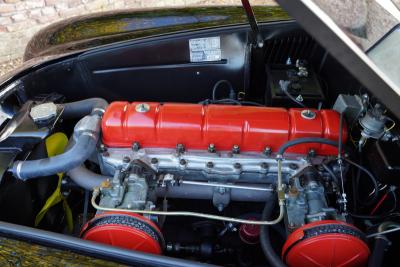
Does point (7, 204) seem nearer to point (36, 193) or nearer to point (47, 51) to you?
point (36, 193)

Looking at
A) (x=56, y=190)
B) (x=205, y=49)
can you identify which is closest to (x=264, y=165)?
(x=205, y=49)

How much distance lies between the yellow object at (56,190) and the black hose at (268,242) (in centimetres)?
70

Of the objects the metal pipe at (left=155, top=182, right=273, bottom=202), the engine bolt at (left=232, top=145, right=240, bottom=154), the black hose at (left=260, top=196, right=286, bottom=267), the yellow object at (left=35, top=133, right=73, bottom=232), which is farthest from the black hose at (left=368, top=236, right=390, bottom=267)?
the yellow object at (left=35, top=133, right=73, bottom=232)

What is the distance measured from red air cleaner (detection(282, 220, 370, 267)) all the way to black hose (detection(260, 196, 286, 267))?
1.4 inches

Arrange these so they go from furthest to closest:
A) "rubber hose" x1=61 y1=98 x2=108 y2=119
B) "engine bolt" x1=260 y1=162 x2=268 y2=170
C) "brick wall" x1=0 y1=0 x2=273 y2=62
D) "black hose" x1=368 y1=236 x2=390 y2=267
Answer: "brick wall" x1=0 y1=0 x2=273 y2=62 < "rubber hose" x1=61 y1=98 x2=108 y2=119 < "engine bolt" x1=260 y1=162 x2=268 y2=170 < "black hose" x1=368 y1=236 x2=390 y2=267

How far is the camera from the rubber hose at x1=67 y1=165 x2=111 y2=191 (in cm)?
129

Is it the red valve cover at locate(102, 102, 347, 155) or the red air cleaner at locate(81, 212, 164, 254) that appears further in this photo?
the red valve cover at locate(102, 102, 347, 155)

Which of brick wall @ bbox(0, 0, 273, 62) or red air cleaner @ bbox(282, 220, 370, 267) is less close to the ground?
red air cleaner @ bbox(282, 220, 370, 267)

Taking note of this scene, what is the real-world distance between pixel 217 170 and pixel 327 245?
0.39 metres

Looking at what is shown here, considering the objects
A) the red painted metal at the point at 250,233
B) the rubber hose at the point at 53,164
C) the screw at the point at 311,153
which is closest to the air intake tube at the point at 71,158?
the rubber hose at the point at 53,164

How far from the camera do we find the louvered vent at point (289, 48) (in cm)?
161

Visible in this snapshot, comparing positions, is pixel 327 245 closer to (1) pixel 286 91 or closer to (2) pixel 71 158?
(1) pixel 286 91

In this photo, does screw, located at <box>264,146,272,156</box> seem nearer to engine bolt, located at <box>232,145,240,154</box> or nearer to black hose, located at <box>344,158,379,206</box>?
engine bolt, located at <box>232,145,240,154</box>

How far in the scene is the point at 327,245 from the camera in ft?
3.42
